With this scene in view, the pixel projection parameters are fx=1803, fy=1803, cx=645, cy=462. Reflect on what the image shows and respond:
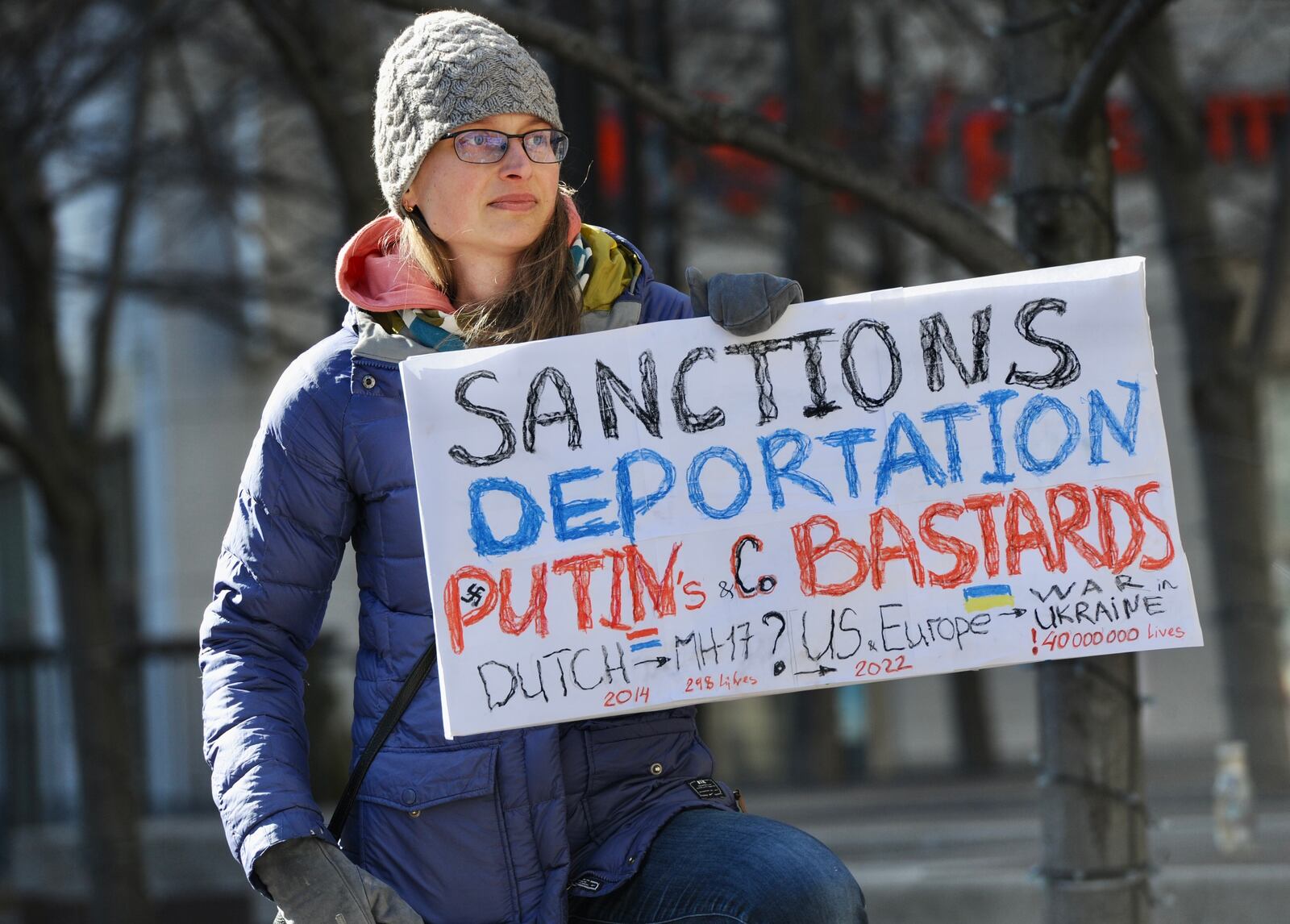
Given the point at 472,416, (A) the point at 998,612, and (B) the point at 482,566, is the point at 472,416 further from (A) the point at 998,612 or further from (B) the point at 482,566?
(A) the point at 998,612

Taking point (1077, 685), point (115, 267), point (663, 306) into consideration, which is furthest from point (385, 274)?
point (115, 267)

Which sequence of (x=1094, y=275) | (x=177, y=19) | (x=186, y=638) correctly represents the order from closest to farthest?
(x=1094, y=275) → (x=177, y=19) → (x=186, y=638)

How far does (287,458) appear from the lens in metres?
2.66

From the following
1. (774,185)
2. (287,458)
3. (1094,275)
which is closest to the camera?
(287,458)

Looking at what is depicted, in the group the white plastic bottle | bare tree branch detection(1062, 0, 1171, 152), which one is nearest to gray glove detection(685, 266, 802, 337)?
bare tree branch detection(1062, 0, 1171, 152)

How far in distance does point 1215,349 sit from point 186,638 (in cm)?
689

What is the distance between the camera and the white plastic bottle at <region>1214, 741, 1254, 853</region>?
20.1 feet

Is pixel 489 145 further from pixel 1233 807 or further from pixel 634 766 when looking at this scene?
pixel 1233 807

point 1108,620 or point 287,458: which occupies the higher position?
point 287,458

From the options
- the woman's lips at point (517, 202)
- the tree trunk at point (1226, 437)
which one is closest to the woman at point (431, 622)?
the woman's lips at point (517, 202)

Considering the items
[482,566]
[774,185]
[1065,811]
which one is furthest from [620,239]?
[774,185]

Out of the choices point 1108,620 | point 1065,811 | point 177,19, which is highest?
point 177,19

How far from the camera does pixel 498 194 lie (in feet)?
9.02

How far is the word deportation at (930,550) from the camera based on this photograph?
9.01 feet
